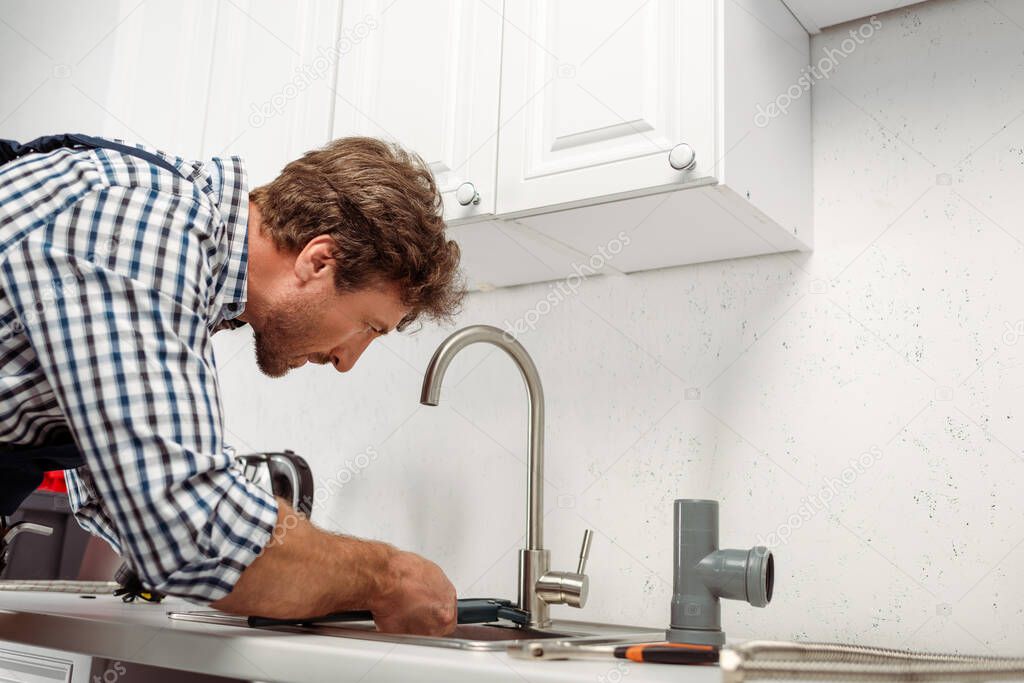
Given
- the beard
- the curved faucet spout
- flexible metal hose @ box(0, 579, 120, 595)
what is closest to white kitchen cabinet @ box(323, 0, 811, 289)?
the curved faucet spout

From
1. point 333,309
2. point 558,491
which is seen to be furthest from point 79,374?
point 558,491

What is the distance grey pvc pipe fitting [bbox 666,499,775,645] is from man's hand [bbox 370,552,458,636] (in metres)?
0.25

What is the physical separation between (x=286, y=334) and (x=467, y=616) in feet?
1.36

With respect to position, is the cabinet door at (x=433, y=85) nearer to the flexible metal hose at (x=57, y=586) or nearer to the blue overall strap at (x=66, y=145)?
the blue overall strap at (x=66, y=145)

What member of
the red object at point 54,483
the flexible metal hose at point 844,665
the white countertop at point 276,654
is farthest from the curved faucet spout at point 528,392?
the red object at point 54,483

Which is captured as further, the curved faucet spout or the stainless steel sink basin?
the curved faucet spout

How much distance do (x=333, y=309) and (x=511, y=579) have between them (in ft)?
1.92

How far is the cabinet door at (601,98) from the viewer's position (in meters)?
1.10

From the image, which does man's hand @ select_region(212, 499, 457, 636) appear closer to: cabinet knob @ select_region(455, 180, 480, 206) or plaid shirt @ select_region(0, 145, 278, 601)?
plaid shirt @ select_region(0, 145, 278, 601)

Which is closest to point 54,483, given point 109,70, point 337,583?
point 337,583

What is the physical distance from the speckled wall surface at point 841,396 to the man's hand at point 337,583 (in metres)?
0.44

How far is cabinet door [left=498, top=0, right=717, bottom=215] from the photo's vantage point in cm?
110

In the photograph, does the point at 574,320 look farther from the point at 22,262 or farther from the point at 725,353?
the point at 22,262

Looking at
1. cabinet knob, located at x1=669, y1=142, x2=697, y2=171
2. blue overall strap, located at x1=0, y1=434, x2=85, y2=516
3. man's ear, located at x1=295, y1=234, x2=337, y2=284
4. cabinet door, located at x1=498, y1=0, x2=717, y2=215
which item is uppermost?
cabinet door, located at x1=498, y1=0, x2=717, y2=215
